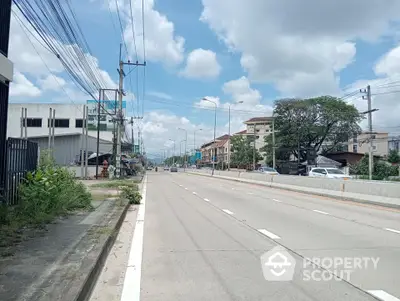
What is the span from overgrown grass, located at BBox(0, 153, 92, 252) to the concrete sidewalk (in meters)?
0.52

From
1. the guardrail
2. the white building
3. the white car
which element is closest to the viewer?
the guardrail

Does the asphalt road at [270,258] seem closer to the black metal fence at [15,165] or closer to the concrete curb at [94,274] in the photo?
the concrete curb at [94,274]

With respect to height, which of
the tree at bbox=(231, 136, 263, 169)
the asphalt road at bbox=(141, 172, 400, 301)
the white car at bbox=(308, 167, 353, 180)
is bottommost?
the asphalt road at bbox=(141, 172, 400, 301)

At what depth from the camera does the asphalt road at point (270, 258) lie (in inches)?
229

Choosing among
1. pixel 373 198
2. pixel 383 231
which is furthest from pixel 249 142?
pixel 383 231

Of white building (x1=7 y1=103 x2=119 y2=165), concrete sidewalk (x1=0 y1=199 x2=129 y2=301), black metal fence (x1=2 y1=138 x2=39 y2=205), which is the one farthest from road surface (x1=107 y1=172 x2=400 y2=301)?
white building (x1=7 y1=103 x2=119 y2=165)

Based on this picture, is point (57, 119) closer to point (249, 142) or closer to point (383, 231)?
point (249, 142)

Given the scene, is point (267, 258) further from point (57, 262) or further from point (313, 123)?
point (313, 123)

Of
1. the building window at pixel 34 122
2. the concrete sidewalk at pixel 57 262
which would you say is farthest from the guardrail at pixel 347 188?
the building window at pixel 34 122

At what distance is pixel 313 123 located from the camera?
7844 centimetres

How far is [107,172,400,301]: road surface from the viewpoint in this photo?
5.81m

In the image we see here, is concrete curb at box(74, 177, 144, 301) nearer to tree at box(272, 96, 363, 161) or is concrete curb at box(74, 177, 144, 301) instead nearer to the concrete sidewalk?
the concrete sidewalk

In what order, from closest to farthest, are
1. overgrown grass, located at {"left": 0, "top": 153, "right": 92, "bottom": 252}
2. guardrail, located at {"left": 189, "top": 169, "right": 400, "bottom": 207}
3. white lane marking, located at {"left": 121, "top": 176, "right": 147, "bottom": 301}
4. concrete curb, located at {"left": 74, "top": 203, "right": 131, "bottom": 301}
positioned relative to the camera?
concrete curb, located at {"left": 74, "top": 203, "right": 131, "bottom": 301}
white lane marking, located at {"left": 121, "top": 176, "right": 147, "bottom": 301}
overgrown grass, located at {"left": 0, "top": 153, "right": 92, "bottom": 252}
guardrail, located at {"left": 189, "top": 169, "right": 400, "bottom": 207}

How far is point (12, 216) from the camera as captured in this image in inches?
416
